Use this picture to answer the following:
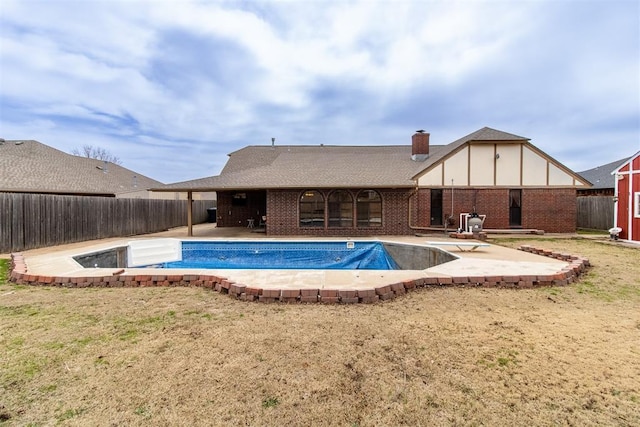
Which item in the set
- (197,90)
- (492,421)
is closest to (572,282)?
(492,421)

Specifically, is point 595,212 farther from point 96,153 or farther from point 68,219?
point 96,153

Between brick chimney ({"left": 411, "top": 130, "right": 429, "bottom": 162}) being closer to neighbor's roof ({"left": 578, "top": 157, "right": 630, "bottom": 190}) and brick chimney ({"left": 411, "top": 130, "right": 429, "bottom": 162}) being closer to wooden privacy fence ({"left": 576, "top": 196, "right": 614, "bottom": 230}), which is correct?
wooden privacy fence ({"left": 576, "top": 196, "right": 614, "bottom": 230})

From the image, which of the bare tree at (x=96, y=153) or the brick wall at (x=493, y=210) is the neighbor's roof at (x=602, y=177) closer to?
the brick wall at (x=493, y=210)

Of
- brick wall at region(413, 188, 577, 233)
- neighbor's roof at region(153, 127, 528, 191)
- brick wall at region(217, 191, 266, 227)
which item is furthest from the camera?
brick wall at region(217, 191, 266, 227)

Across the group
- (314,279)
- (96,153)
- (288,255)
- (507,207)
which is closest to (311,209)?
(288,255)

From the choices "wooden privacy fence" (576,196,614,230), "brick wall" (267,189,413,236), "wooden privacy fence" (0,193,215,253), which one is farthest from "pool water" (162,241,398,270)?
"wooden privacy fence" (576,196,614,230)

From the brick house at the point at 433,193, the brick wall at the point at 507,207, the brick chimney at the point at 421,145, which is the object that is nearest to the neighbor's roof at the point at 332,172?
the brick house at the point at 433,193

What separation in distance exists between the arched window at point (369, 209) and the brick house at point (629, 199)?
379 inches

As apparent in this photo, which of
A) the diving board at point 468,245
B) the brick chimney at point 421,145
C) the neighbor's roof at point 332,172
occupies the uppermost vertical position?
the brick chimney at point 421,145

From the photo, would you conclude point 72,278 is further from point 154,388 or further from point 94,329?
point 154,388

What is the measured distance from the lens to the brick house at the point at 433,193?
14234mm

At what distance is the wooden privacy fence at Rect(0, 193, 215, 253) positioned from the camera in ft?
32.9

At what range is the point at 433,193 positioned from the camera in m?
15.0

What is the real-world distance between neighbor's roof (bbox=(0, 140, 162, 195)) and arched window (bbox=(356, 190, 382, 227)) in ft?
46.9
